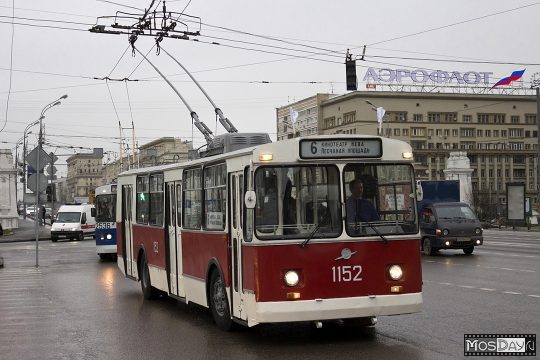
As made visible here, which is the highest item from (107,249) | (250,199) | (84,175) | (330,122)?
(330,122)

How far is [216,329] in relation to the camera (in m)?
11.2

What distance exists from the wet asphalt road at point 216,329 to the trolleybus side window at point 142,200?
1586mm

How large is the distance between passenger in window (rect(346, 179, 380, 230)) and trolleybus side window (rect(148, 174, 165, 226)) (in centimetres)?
530

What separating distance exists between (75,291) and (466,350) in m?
10.7

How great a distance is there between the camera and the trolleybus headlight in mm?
9406

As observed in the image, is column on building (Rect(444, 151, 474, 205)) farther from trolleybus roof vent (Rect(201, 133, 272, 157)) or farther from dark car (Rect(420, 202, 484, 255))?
trolleybus roof vent (Rect(201, 133, 272, 157))

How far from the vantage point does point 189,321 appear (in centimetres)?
1221

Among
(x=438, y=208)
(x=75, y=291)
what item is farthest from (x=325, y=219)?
(x=438, y=208)

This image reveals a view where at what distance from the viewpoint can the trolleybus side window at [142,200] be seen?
607 inches

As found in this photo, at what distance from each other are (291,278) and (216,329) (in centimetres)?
223

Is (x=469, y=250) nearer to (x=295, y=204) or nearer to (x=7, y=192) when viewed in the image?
(x=295, y=204)

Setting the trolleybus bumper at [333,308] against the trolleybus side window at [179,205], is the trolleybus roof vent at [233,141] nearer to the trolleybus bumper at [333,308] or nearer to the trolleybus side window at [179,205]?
the trolleybus side window at [179,205]

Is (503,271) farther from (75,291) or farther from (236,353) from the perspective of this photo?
(236,353)

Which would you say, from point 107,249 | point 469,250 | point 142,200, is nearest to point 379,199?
point 142,200
